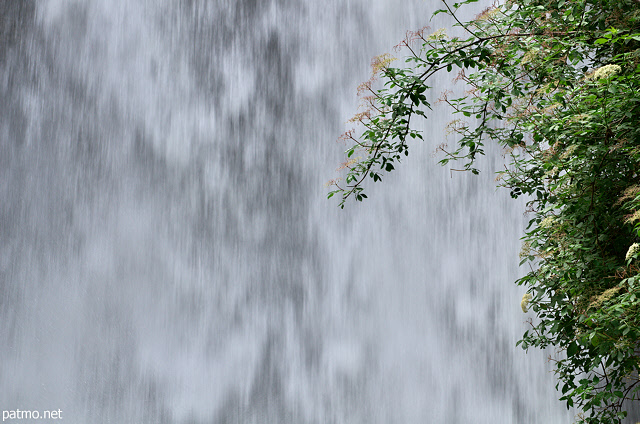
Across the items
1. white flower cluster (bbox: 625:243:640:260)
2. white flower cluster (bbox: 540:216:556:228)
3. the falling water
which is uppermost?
the falling water

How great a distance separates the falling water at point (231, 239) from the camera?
20.8ft

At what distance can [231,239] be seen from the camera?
7.91m

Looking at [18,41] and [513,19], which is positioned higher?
[18,41]

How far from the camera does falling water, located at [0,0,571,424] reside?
20.8ft

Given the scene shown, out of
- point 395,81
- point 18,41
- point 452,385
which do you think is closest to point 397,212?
point 452,385

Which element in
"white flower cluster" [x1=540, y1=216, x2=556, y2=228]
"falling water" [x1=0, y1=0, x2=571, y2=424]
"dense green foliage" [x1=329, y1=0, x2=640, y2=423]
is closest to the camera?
"dense green foliage" [x1=329, y1=0, x2=640, y2=423]

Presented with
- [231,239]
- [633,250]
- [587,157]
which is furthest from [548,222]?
[231,239]

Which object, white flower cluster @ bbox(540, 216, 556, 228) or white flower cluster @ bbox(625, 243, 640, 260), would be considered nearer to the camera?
white flower cluster @ bbox(625, 243, 640, 260)

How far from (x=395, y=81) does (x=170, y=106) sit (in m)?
5.93

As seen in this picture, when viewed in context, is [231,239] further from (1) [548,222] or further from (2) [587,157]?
(2) [587,157]

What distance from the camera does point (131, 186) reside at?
880cm

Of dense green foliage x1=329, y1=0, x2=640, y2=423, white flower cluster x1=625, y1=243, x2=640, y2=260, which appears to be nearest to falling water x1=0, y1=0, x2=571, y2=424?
dense green foliage x1=329, y1=0, x2=640, y2=423

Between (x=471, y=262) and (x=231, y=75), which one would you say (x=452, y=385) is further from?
(x=231, y=75)

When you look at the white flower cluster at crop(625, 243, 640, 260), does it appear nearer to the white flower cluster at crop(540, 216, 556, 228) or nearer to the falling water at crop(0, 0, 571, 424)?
the white flower cluster at crop(540, 216, 556, 228)
